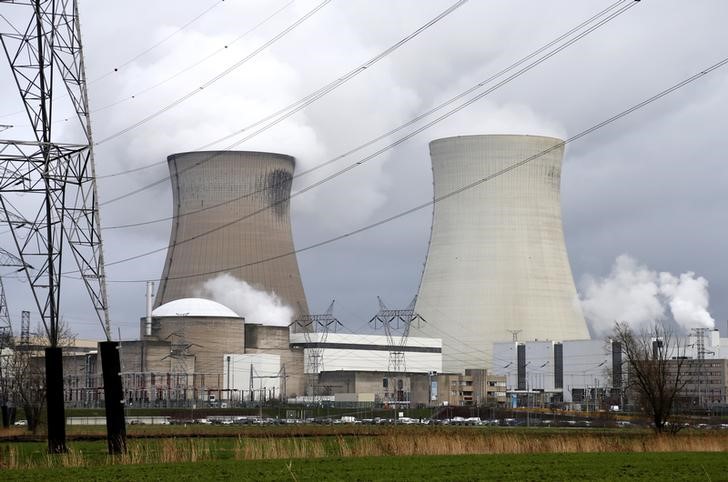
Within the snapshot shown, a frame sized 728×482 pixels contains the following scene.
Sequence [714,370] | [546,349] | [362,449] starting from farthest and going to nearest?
[714,370], [546,349], [362,449]

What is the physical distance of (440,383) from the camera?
66375mm

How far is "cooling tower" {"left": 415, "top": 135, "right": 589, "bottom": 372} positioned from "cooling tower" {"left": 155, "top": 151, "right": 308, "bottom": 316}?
8.49 meters

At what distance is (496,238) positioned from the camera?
47.4m

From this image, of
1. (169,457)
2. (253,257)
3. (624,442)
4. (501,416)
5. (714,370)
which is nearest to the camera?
(169,457)

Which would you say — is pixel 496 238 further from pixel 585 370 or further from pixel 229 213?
pixel 585 370

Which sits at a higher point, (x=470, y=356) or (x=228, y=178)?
(x=228, y=178)

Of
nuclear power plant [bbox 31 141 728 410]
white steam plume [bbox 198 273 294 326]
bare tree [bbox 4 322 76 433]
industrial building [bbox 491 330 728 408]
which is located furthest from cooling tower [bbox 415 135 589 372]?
bare tree [bbox 4 322 76 433]

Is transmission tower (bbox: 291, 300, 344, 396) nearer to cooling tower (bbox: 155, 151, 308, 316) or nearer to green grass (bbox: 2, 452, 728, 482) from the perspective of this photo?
cooling tower (bbox: 155, 151, 308, 316)

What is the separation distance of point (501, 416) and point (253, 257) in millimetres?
14263

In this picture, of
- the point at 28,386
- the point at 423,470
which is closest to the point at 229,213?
the point at 28,386

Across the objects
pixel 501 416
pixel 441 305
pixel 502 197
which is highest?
pixel 502 197

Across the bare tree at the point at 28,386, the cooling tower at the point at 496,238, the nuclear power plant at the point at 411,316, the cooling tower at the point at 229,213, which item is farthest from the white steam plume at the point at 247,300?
the bare tree at the point at 28,386

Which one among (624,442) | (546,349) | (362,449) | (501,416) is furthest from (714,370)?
(362,449)

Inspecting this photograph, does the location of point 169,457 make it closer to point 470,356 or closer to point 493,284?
point 493,284
